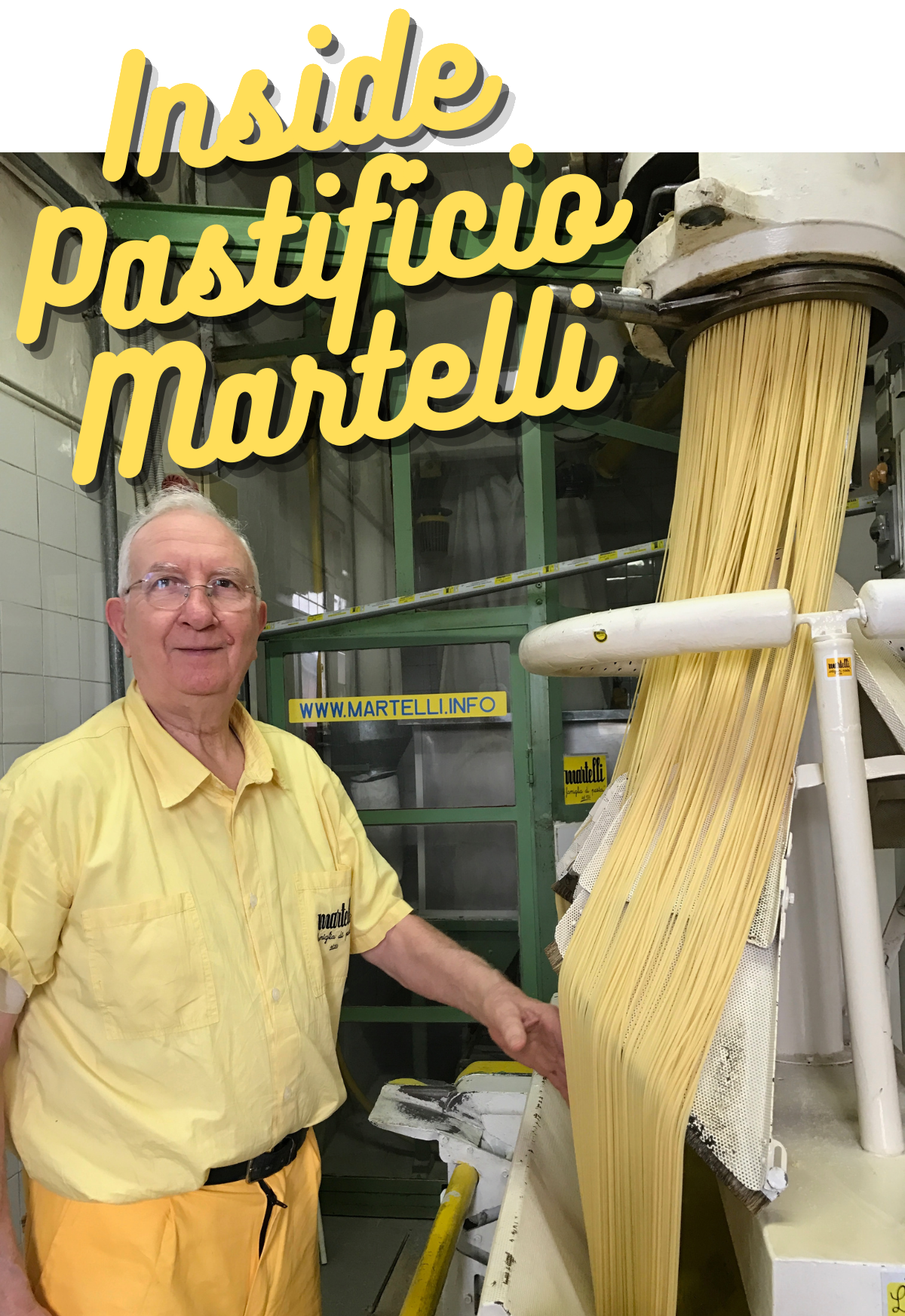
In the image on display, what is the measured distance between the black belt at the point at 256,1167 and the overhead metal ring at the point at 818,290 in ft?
4.06

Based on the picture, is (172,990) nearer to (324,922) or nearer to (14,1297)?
(324,922)

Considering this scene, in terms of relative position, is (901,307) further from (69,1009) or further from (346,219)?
(346,219)

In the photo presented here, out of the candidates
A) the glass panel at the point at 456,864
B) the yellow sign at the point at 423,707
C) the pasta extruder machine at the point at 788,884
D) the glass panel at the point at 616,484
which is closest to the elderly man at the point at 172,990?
the pasta extruder machine at the point at 788,884

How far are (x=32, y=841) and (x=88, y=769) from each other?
4.7 inches

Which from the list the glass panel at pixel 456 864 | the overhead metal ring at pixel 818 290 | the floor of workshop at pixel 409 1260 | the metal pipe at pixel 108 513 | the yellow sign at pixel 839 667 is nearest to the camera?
the yellow sign at pixel 839 667

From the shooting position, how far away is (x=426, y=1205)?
2719 mm

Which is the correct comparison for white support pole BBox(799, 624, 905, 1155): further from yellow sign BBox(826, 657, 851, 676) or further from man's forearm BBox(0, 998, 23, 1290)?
man's forearm BBox(0, 998, 23, 1290)

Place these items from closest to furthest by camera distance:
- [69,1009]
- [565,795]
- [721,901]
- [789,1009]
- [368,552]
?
[721,901], [789,1009], [69,1009], [565,795], [368,552]

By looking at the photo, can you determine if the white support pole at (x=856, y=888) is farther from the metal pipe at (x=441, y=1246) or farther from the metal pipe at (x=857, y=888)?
the metal pipe at (x=441, y=1246)

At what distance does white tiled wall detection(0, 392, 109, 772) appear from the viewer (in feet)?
6.75

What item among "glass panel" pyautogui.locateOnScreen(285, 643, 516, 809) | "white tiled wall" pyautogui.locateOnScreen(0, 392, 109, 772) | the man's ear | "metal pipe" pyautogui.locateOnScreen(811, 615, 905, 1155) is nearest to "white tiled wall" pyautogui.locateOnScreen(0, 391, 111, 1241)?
"white tiled wall" pyautogui.locateOnScreen(0, 392, 109, 772)

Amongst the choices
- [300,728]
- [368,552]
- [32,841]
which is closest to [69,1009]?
[32,841]

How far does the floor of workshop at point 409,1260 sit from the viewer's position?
1069 millimetres

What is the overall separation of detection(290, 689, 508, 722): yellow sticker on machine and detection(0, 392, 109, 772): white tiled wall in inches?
29.0
